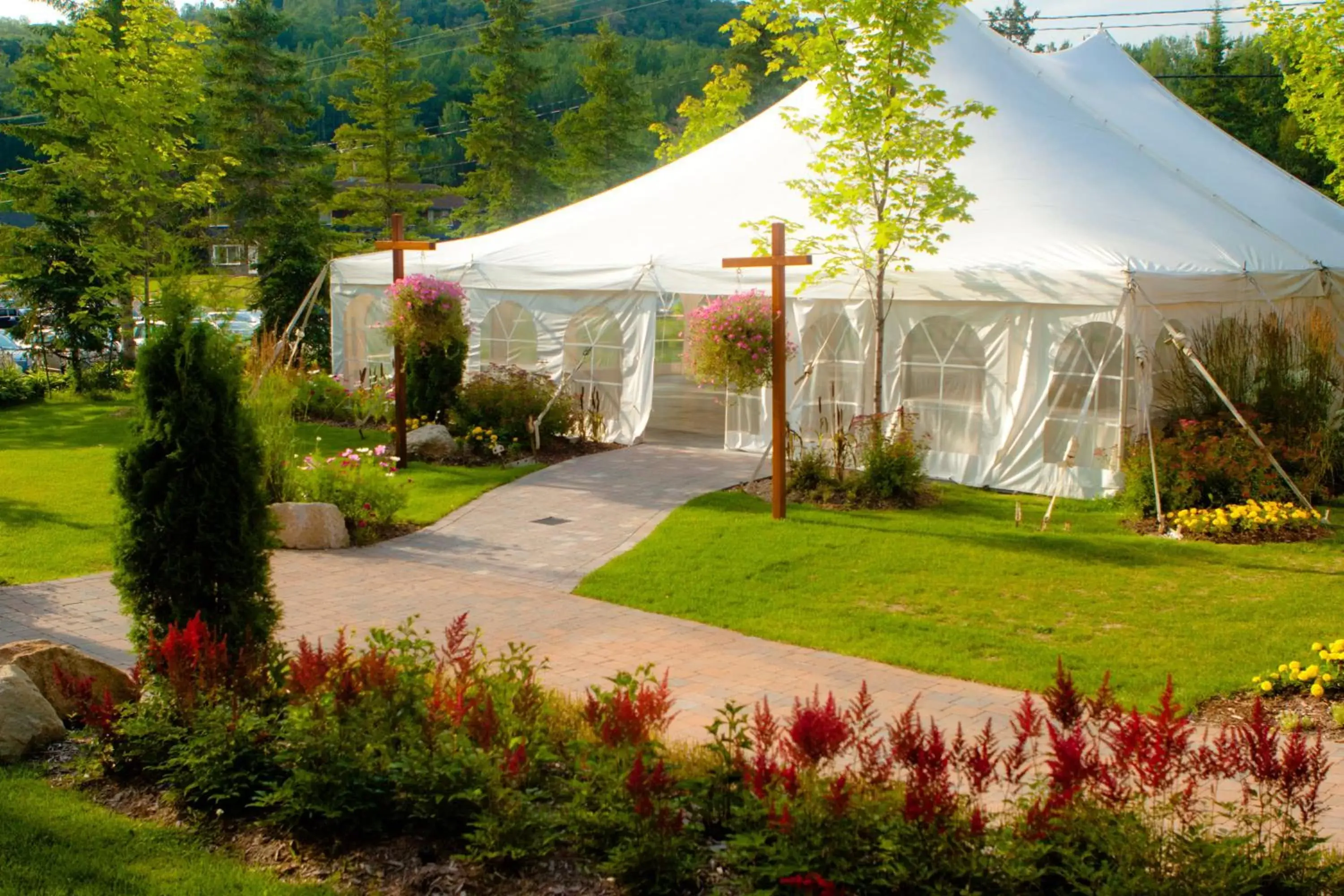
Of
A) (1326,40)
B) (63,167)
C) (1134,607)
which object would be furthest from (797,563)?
(63,167)

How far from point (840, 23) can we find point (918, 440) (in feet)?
14.7

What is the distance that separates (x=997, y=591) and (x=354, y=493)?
5682 mm

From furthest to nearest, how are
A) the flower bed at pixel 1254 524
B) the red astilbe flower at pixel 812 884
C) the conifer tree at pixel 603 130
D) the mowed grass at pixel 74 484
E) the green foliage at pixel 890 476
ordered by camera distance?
the conifer tree at pixel 603 130 < the green foliage at pixel 890 476 < the flower bed at pixel 1254 524 < the mowed grass at pixel 74 484 < the red astilbe flower at pixel 812 884

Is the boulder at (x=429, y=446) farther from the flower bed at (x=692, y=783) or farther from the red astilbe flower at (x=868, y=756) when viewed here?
the red astilbe flower at (x=868, y=756)

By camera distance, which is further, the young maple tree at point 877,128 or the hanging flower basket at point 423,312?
the hanging flower basket at point 423,312

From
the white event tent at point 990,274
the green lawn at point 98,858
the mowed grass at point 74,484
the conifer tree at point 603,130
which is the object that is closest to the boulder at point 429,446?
the mowed grass at point 74,484

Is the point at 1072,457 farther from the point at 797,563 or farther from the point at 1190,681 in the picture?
the point at 1190,681

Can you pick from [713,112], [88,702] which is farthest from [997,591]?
[713,112]

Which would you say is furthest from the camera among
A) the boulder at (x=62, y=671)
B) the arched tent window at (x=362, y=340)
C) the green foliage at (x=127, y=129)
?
the green foliage at (x=127, y=129)

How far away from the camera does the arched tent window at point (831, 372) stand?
1398 cm

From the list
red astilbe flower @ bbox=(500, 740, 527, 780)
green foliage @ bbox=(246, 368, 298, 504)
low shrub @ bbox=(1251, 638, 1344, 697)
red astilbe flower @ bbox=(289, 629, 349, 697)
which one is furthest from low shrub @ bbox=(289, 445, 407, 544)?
low shrub @ bbox=(1251, 638, 1344, 697)

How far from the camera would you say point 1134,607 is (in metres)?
8.50

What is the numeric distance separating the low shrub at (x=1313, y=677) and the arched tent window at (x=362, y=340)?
14.8m

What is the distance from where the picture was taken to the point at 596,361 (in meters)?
16.2
